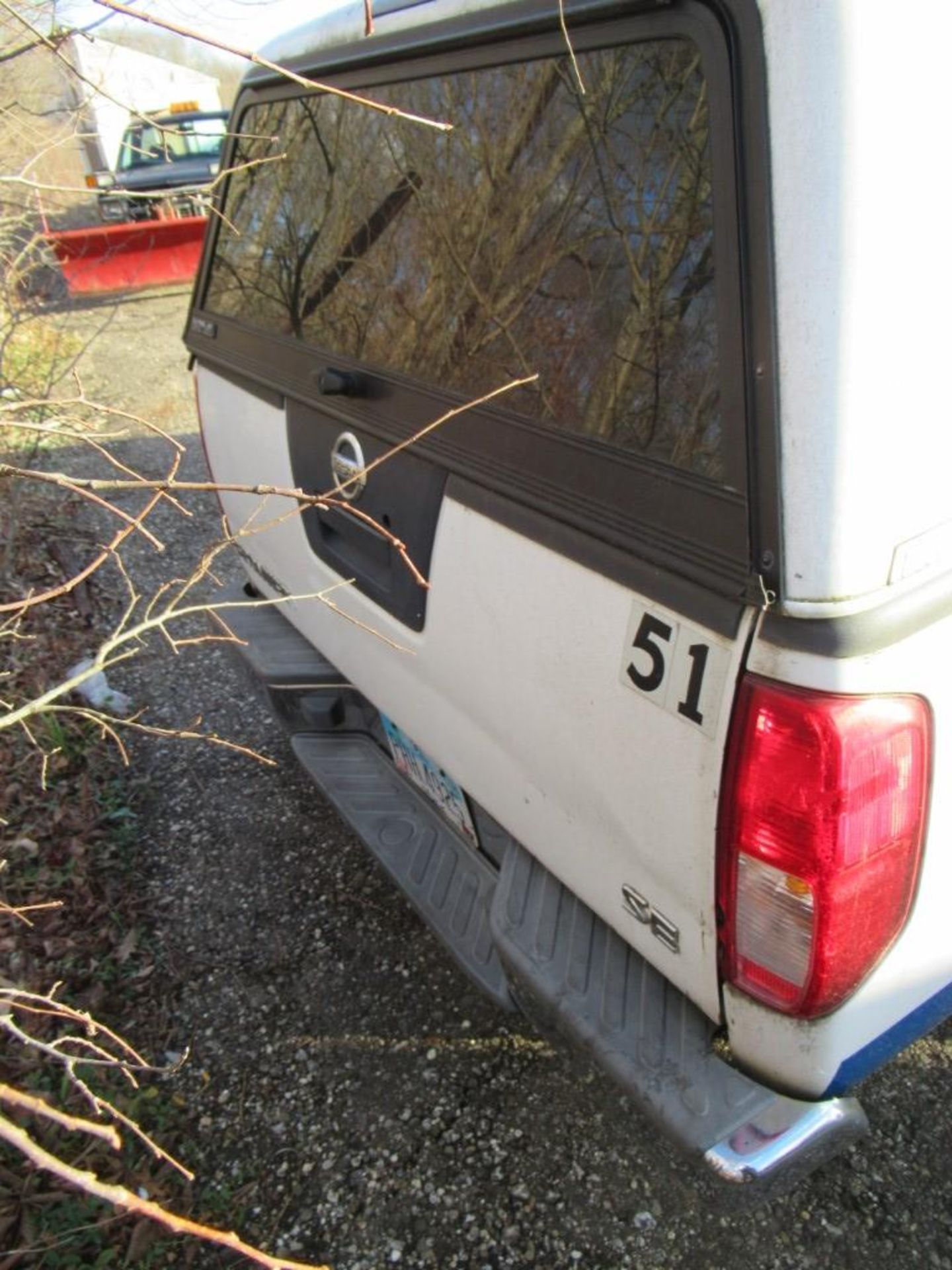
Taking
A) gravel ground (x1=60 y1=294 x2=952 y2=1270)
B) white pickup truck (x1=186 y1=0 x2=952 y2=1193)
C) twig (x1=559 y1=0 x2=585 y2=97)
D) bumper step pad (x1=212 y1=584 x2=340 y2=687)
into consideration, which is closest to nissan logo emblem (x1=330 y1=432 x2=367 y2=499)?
white pickup truck (x1=186 y1=0 x2=952 y2=1193)

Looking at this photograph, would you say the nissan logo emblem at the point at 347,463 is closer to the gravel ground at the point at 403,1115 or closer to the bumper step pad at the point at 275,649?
A: the bumper step pad at the point at 275,649

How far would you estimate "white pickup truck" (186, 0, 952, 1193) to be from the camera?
1.10 m

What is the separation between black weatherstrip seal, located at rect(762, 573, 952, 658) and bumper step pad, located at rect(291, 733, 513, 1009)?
1.19 meters

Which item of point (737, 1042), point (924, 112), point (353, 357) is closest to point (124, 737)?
point (353, 357)

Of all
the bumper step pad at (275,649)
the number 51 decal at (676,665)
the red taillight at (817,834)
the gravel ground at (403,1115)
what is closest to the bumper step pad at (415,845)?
the bumper step pad at (275,649)

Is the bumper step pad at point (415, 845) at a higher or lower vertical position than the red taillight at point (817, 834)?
lower

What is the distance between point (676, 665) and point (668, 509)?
24 cm

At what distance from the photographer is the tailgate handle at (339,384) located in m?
2.09

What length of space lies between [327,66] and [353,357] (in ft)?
2.38

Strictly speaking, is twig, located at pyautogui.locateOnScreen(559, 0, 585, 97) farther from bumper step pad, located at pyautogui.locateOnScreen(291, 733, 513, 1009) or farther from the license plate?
bumper step pad, located at pyautogui.locateOnScreen(291, 733, 513, 1009)

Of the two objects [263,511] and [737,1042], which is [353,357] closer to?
[263,511]

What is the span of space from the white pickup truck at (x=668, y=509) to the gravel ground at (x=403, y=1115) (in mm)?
477

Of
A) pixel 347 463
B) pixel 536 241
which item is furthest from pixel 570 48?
pixel 347 463

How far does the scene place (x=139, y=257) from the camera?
1230cm
